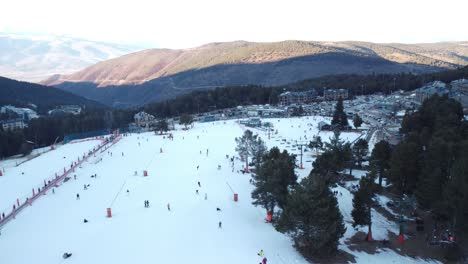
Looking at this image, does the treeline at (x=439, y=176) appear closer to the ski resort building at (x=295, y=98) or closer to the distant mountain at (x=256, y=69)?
the ski resort building at (x=295, y=98)

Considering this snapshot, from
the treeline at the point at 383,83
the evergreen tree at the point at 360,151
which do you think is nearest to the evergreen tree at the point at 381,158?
the evergreen tree at the point at 360,151

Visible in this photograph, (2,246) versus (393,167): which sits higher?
(393,167)

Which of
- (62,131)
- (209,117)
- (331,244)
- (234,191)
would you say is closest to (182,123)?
(209,117)

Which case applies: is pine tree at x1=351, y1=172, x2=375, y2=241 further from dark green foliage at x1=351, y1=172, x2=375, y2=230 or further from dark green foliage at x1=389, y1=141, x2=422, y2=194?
dark green foliage at x1=389, y1=141, x2=422, y2=194

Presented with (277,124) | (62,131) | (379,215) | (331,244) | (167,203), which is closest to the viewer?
(331,244)

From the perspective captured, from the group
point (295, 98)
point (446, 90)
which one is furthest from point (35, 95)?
point (446, 90)

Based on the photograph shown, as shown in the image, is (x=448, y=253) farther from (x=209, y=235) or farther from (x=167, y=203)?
(x=167, y=203)
